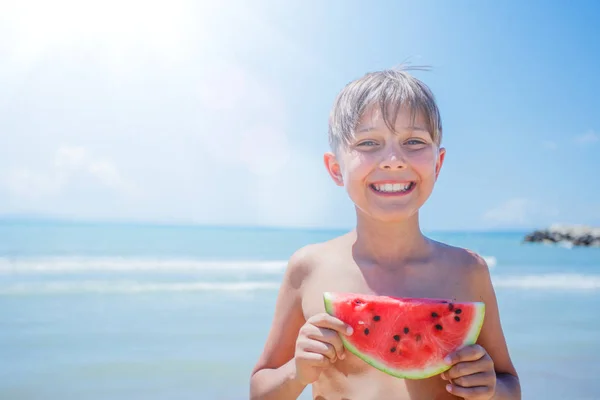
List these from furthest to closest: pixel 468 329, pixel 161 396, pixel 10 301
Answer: pixel 10 301
pixel 161 396
pixel 468 329

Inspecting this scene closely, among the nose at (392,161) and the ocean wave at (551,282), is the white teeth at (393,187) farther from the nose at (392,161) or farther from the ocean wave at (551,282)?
the ocean wave at (551,282)

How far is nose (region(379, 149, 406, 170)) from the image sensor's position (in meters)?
Result: 1.92

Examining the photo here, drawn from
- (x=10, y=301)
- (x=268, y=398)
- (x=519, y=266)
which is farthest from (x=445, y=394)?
(x=519, y=266)

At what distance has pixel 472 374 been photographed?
172 centimetres

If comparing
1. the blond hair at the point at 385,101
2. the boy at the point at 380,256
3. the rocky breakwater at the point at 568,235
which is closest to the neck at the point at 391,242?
the boy at the point at 380,256

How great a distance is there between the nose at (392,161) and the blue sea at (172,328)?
10.4 ft

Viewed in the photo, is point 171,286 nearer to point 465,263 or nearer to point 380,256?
point 380,256

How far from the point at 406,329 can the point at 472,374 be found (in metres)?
0.32

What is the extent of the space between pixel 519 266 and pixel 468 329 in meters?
Answer: 16.3

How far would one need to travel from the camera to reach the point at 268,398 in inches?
79.8

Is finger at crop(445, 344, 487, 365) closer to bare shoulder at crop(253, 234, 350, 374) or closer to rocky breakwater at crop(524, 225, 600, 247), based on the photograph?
bare shoulder at crop(253, 234, 350, 374)

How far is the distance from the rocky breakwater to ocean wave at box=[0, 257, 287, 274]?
23027mm

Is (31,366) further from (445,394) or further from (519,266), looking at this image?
(519,266)

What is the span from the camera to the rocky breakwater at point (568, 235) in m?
31.3
